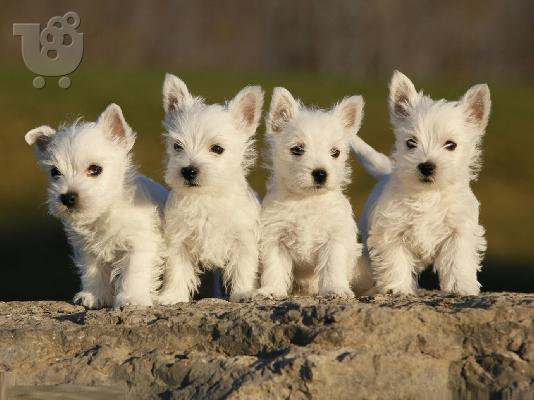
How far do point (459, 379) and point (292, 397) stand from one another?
1.50 metres

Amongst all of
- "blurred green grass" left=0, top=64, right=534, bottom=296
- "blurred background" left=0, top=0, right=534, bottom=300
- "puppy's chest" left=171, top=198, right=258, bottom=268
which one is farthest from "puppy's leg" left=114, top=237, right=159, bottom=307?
"blurred background" left=0, top=0, right=534, bottom=300

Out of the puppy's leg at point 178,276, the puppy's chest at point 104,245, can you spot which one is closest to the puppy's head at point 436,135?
the puppy's leg at point 178,276

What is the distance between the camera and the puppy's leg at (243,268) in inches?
429

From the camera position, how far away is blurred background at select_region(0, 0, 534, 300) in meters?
26.6

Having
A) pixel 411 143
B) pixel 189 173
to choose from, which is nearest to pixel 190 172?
pixel 189 173

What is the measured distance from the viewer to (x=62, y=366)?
378 inches

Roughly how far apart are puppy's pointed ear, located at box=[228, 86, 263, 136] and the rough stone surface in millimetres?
2104

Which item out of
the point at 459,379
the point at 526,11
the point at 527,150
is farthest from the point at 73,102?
the point at 526,11

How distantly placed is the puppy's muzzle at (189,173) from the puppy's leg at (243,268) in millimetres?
920

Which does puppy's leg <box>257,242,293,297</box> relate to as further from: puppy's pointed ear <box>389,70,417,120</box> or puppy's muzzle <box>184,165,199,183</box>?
puppy's pointed ear <box>389,70,417,120</box>

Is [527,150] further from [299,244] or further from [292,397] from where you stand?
[292,397]

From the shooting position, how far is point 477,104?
1123 cm

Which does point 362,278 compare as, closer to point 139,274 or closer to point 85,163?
point 139,274

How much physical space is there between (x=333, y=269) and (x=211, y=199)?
141 centimetres
